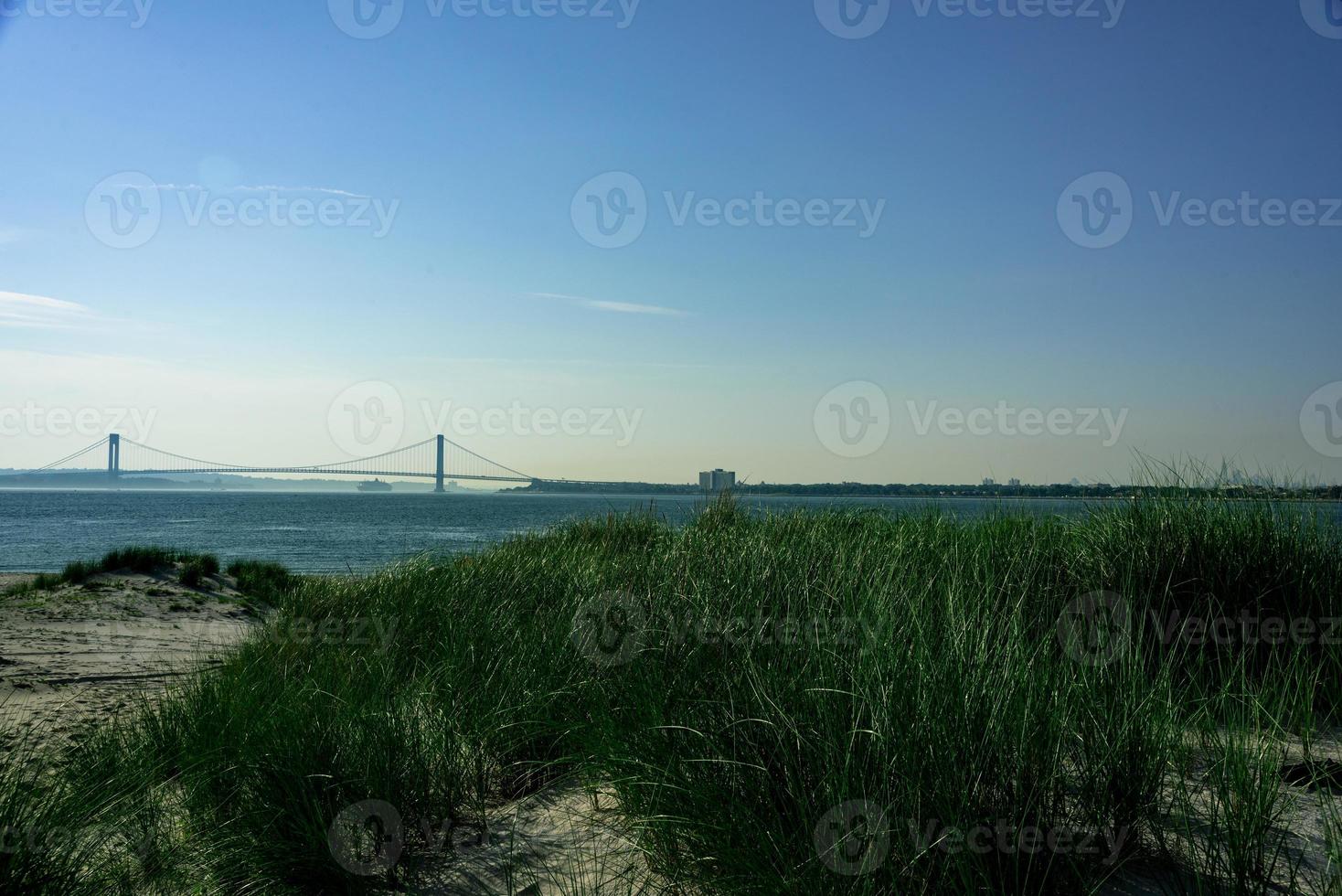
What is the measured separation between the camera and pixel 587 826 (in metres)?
3.33

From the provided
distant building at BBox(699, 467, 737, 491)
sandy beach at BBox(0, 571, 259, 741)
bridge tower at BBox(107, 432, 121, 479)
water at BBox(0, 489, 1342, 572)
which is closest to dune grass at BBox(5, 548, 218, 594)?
sandy beach at BBox(0, 571, 259, 741)

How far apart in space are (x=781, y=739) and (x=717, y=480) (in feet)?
31.9

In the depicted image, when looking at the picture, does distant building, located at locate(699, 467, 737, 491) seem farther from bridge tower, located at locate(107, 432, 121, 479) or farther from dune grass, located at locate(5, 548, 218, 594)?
bridge tower, located at locate(107, 432, 121, 479)

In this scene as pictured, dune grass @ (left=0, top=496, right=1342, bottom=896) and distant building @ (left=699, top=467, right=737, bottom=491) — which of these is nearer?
dune grass @ (left=0, top=496, right=1342, bottom=896)

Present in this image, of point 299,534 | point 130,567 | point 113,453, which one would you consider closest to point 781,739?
point 130,567

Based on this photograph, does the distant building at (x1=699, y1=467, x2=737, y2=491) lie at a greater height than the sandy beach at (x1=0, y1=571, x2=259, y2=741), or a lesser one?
greater

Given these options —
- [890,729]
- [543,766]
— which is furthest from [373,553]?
[890,729]

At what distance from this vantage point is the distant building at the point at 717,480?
39.0 feet

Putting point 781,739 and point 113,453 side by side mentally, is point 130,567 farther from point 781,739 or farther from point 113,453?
point 113,453

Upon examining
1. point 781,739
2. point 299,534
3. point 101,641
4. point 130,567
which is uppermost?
point 781,739

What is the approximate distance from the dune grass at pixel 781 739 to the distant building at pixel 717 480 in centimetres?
588

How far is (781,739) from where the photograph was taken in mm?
2777

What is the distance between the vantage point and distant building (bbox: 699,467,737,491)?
39.0 feet

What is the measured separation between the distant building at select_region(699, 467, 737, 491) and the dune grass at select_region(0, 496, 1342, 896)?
5880 millimetres
